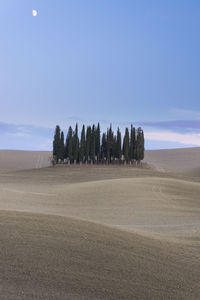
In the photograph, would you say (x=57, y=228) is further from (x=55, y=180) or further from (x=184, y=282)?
(x=55, y=180)

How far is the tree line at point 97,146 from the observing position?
145 feet

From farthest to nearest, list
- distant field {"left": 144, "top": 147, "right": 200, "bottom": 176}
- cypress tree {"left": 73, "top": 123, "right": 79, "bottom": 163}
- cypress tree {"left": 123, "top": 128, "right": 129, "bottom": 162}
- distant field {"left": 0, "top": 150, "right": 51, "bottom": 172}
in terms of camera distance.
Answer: distant field {"left": 144, "top": 147, "right": 200, "bottom": 176} → distant field {"left": 0, "top": 150, "right": 51, "bottom": 172} → cypress tree {"left": 123, "top": 128, "right": 129, "bottom": 162} → cypress tree {"left": 73, "top": 123, "right": 79, "bottom": 163}

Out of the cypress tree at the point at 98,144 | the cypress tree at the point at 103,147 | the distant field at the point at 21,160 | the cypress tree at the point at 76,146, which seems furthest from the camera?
the distant field at the point at 21,160

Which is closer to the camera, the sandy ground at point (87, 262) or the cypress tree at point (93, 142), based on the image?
the sandy ground at point (87, 262)

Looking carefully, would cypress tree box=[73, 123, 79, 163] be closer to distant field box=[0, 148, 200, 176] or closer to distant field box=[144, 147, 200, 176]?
distant field box=[0, 148, 200, 176]

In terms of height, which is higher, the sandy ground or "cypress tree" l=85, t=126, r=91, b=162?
"cypress tree" l=85, t=126, r=91, b=162

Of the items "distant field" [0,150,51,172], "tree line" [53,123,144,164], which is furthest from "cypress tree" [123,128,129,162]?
"distant field" [0,150,51,172]

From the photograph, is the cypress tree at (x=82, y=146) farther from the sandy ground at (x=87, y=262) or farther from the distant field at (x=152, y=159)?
the sandy ground at (x=87, y=262)

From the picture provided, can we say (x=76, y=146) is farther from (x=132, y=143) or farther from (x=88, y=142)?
(x=132, y=143)

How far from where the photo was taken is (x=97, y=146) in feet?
147

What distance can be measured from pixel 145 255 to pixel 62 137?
3786 centimetres

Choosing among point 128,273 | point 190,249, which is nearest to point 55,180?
point 190,249

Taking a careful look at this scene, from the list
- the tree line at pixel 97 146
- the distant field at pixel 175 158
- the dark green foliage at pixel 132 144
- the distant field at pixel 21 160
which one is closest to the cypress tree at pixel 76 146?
the tree line at pixel 97 146

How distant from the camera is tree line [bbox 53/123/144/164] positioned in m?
44.1
